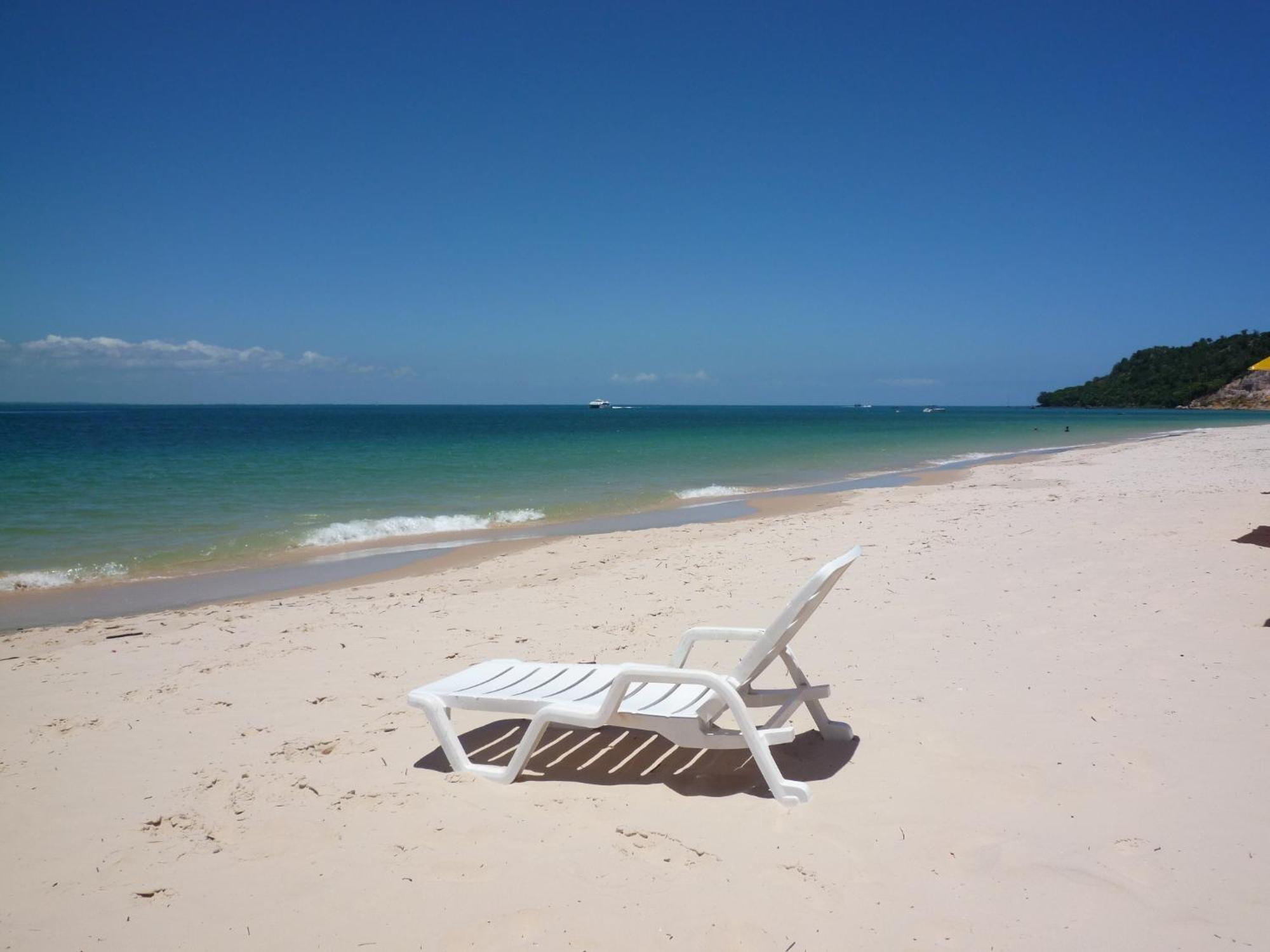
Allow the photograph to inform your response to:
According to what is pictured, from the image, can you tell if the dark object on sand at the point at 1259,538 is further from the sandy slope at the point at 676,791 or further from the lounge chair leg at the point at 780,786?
the lounge chair leg at the point at 780,786

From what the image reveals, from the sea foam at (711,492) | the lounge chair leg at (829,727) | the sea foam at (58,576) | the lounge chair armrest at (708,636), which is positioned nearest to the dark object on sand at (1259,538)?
the lounge chair leg at (829,727)

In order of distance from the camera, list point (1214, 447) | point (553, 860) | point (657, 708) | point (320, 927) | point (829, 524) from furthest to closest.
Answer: point (1214, 447) < point (829, 524) < point (657, 708) < point (553, 860) < point (320, 927)

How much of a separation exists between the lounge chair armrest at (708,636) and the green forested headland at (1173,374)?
335ft

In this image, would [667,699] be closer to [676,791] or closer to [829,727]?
[676,791]

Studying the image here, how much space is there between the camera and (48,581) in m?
9.71

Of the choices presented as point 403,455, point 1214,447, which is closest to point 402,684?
point 403,455

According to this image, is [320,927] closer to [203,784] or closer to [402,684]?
[203,784]

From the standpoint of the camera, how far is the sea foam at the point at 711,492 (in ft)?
61.1

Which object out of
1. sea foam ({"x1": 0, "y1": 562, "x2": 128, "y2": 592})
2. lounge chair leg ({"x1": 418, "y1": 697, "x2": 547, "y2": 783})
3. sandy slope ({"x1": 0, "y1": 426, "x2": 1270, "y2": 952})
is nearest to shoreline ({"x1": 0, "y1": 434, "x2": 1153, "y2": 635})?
sea foam ({"x1": 0, "y1": 562, "x2": 128, "y2": 592})

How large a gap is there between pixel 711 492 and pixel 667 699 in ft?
51.7

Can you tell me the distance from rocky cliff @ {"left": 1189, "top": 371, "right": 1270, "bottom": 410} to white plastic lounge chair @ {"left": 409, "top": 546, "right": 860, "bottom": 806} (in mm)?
101862

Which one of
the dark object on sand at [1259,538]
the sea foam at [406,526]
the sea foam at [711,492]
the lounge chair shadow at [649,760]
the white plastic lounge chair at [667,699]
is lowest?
the sea foam at [406,526]

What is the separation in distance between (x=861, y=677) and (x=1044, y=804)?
1.64 metres

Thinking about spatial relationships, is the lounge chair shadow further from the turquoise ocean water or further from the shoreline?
the turquoise ocean water
